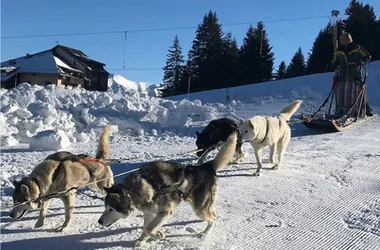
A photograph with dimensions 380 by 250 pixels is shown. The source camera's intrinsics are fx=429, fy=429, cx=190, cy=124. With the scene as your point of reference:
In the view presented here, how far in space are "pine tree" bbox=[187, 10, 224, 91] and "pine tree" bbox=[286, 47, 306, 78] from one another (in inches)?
375

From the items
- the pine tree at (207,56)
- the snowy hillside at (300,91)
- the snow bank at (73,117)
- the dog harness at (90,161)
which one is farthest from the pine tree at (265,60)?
the dog harness at (90,161)

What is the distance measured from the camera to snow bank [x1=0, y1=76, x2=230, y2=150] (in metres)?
10.0

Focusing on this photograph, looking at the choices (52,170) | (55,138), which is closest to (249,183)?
(52,170)

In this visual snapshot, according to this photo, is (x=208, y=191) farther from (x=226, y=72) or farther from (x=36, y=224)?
(x=226, y=72)

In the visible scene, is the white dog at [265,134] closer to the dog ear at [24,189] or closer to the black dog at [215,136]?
the black dog at [215,136]

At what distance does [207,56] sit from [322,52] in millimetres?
12446

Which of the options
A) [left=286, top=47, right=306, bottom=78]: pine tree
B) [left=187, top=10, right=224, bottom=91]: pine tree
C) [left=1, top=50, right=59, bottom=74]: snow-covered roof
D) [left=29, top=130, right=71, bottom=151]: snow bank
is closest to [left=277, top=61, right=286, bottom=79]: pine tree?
[left=286, top=47, right=306, bottom=78]: pine tree

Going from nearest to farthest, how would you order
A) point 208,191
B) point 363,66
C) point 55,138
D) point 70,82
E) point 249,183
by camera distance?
point 208,191 → point 249,183 → point 55,138 → point 363,66 → point 70,82

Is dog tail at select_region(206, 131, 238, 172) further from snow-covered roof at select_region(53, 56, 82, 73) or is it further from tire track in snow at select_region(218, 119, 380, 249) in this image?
snow-covered roof at select_region(53, 56, 82, 73)

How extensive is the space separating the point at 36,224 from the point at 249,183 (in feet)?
10.0

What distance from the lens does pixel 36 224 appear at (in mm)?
4512

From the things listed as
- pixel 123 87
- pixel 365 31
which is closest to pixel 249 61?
pixel 365 31

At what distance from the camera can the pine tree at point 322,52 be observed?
45188 millimetres

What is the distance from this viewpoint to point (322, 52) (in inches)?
1822
